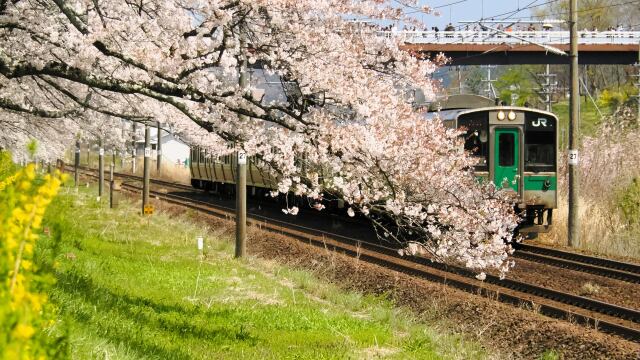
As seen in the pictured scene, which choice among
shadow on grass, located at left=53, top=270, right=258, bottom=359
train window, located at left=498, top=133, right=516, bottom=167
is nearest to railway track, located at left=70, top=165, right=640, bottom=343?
train window, located at left=498, top=133, right=516, bottom=167

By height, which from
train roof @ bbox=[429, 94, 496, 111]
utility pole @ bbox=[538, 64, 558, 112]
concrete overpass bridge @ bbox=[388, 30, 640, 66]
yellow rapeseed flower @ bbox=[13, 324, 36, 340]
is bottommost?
yellow rapeseed flower @ bbox=[13, 324, 36, 340]

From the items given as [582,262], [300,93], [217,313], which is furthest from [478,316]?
[582,262]

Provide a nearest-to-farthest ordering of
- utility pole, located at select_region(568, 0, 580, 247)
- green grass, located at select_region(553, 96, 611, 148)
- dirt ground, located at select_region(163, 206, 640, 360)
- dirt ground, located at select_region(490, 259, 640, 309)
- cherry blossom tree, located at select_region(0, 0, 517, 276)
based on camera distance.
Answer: cherry blossom tree, located at select_region(0, 0, 517, 276) < dirt ground, located at select_region(163, 206, 640, 360) < dirt ground, located at select_region(490, 259, 640, 309) < utility pole, located at select_region(568, 0, 580, 247) < green grass, located at select_region(553, 96, 611, 148)

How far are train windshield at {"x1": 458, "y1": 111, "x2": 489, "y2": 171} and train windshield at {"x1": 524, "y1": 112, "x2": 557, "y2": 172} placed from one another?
3.39ft

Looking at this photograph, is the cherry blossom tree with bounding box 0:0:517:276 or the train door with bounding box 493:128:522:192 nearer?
the cherry blossom tree with bounding box 0:0:517:276

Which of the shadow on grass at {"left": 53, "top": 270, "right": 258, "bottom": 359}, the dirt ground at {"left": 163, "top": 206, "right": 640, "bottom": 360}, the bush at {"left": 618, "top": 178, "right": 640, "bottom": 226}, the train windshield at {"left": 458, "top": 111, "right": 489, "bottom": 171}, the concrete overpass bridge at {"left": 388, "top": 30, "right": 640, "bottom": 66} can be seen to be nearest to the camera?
the shadow on grass at {"left": 53, "top": 270, "right": 258, "bottom": 359}

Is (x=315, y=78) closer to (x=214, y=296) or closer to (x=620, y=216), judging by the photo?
(x=214, y=296)

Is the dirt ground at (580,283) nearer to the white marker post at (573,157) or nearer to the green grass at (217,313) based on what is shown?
the green grass at (217,313)

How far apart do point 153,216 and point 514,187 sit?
1179 centimetres

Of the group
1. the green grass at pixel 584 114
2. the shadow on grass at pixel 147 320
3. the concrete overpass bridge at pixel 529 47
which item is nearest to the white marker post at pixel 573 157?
the shadow on grass at pixel 147 320

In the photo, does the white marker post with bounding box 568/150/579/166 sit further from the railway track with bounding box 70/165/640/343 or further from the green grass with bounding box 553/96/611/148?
the green grass with bounding box 553/96/611/148

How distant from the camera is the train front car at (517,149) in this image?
19.1 meters

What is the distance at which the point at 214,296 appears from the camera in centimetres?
1202

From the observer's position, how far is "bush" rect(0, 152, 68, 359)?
2.69 m
